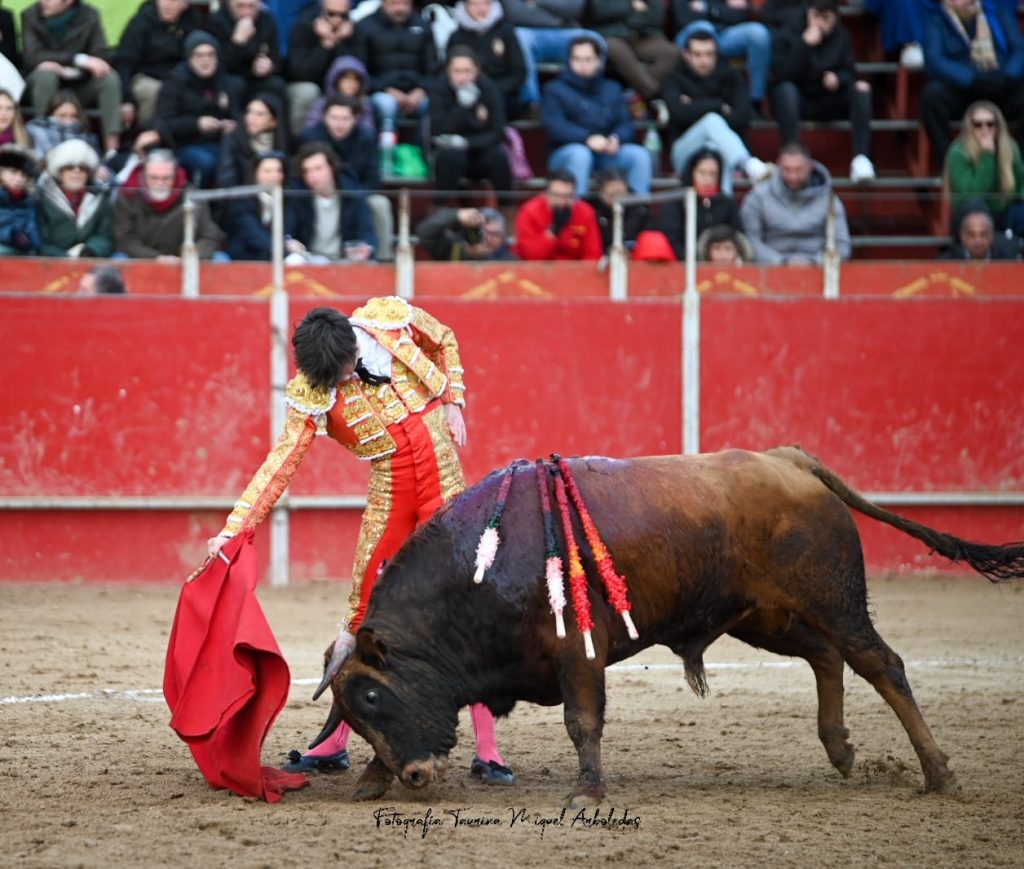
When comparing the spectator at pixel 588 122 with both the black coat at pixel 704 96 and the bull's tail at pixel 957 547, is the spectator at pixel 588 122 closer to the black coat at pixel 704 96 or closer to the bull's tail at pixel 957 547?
the black coat at pixel 704 96

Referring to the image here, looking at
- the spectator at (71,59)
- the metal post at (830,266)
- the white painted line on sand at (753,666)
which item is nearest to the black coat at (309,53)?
the spectator at (71,59)

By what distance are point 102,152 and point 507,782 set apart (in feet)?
23.0

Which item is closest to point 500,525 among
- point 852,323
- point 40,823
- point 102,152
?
point 40,823

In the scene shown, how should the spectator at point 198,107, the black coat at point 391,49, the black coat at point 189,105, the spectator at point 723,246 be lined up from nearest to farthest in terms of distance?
the spectator at point 723,246 → the spectator at point 198,107 → the black coat at point 189,105 → the black coat at point 391,49

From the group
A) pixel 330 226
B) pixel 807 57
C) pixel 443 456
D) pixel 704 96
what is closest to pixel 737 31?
pixel 807 57

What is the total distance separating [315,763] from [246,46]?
23.9ft

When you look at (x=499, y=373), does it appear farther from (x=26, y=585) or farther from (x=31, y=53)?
(x=31, y=53)

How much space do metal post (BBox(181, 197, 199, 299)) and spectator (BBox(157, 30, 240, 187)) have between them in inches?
43.5

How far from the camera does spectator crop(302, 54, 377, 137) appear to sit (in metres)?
11.6

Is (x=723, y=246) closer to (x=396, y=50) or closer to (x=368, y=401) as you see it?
(x=396, y=50)

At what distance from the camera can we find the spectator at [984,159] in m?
11.8

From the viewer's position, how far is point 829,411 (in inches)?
430

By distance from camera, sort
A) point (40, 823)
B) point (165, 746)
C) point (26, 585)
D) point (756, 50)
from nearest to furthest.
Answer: point (40, 823) → point (165, 746) → point (26, 585) → point (756, 50)

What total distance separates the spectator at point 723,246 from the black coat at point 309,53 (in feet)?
10.5
